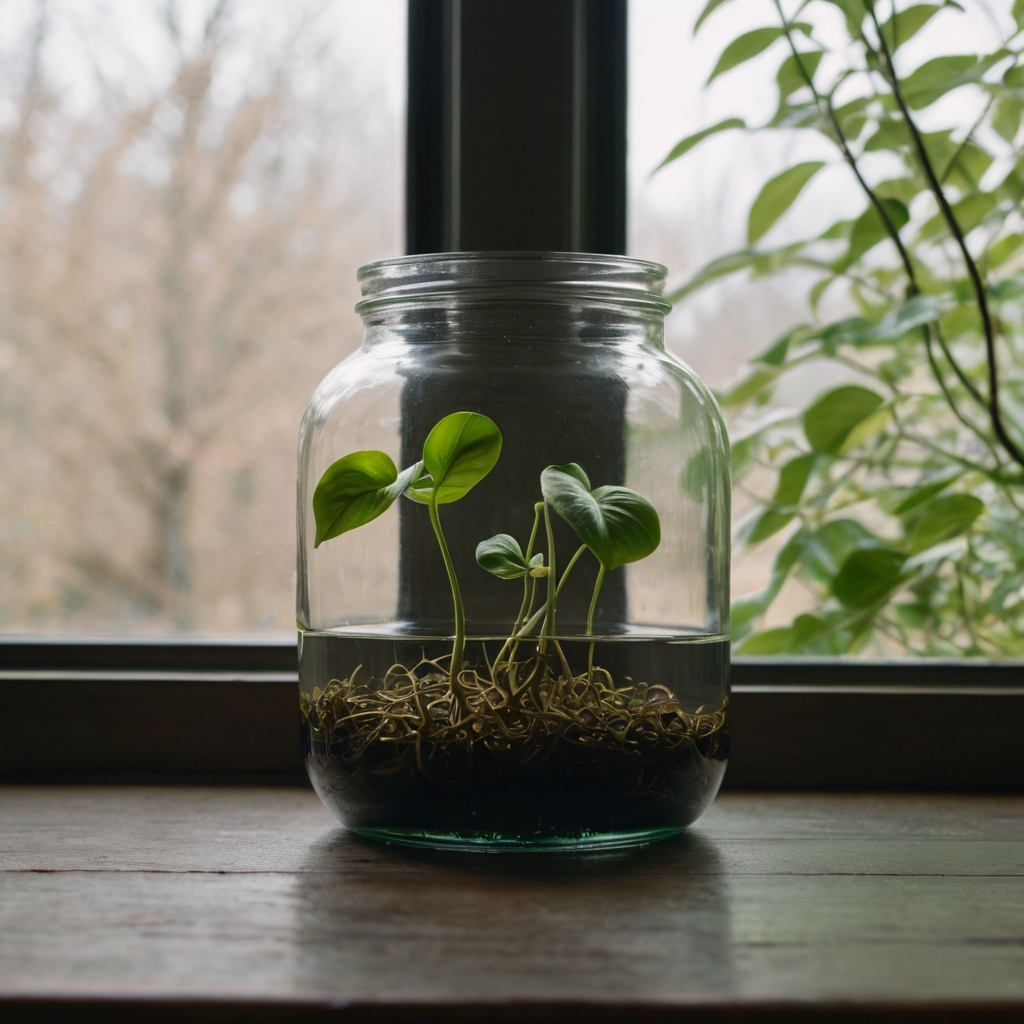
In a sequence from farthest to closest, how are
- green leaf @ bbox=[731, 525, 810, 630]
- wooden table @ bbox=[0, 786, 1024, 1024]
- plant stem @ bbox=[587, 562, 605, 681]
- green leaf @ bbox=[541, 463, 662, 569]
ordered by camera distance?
green leaf @ bbox=[731, 525, 810, 630] < plant stem @ bbox=[587, 562, 605, 681] < green leaf @ bbox=[541, 463, 662, 569] < wooden table @ bbox=[0, 786, 1024, 1024]

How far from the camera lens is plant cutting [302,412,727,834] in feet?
1.95

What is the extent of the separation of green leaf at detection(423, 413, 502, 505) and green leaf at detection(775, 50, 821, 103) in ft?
1.53

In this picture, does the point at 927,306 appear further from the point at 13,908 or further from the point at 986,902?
the point at 13,908

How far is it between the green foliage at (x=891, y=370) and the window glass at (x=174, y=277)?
33 centimetres

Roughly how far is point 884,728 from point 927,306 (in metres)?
0.34

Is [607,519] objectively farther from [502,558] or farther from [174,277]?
[174,277]

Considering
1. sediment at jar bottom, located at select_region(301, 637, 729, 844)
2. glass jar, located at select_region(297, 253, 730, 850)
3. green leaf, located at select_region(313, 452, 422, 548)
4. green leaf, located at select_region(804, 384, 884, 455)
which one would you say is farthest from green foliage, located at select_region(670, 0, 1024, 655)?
green leaf, located at select_region(313, 452, 422, 548)

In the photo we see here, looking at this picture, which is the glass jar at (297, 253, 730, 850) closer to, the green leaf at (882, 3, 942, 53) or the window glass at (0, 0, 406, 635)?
the window glass at (0, 0, 406, 635)

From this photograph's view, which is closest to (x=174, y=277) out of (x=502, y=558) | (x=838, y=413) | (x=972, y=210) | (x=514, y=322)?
(x=514, y=322)

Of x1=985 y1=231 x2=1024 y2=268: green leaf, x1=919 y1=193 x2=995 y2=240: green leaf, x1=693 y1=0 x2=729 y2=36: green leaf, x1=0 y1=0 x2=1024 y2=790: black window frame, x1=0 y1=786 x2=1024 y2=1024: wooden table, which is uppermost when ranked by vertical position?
x1=693 y1=0 x2=729 y2=36: green leaf

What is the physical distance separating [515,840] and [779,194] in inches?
23.7

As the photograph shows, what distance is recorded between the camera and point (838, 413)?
34.6 inches

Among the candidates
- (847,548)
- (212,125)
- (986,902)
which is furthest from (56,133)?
(986,902)

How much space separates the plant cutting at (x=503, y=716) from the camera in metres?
0.60
